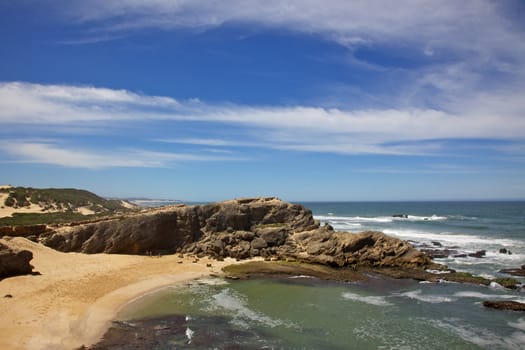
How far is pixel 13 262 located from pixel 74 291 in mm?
4688

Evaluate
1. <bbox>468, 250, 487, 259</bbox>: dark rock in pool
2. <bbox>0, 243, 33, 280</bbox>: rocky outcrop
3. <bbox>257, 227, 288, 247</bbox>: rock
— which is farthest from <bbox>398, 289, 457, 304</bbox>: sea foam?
<bbox>0, 243, 33, 280</bbox>: rocky outcrop

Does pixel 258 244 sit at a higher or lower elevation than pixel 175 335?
higher

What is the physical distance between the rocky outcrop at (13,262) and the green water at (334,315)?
8.37m

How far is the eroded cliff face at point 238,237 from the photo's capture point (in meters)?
36.1

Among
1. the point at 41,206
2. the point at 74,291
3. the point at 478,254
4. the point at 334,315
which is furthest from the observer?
the point at 41,206

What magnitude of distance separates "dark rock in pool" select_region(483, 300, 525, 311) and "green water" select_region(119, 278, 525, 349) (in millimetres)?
663

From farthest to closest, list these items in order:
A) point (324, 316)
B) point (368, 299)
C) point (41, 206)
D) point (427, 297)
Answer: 1. point (41, 206)
2. point (427, 297)
3. point (368, 299)
4. point (324, 316)

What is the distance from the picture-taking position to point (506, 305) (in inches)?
947

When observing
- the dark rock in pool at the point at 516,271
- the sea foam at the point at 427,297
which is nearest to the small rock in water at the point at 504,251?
the dark rock in pool at the point at 516,271

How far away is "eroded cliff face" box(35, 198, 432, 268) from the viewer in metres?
36.1

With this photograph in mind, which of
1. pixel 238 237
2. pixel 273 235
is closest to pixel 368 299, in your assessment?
pixel 273 235

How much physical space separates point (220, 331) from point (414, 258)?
22532mm

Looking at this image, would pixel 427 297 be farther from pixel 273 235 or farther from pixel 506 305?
pixel 273 235

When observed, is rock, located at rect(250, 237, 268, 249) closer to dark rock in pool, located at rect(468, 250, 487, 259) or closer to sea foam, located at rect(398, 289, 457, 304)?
sea foam, located at rect(398, 289, 457, 304)
